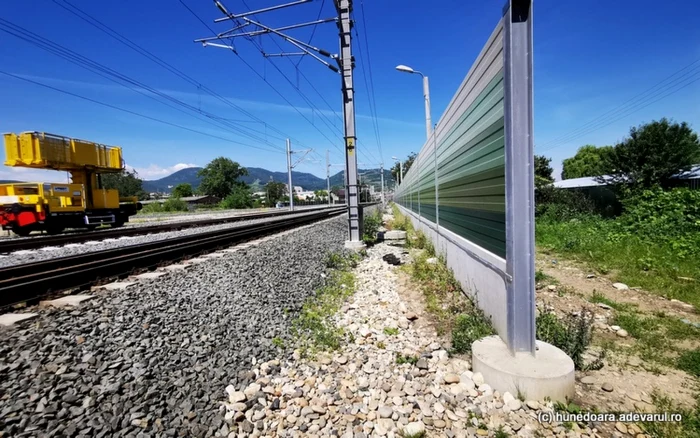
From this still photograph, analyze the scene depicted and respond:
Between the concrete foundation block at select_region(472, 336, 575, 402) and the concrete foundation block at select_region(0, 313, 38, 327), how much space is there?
4.86 m

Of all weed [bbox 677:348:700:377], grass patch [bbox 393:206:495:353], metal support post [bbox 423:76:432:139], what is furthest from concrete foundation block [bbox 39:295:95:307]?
metal support post [bbox 423:76:432:139]

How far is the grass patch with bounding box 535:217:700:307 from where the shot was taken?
5488mm

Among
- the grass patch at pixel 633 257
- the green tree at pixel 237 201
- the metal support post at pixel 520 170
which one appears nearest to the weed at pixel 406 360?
the metal support post at pixel 520 170

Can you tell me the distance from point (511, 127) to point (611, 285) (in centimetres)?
479

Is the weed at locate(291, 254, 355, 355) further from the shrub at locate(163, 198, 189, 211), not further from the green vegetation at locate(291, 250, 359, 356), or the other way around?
the shrub at locate(163, 198, 189, 211)

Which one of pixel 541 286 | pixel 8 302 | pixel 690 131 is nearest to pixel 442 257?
pixel 541 286

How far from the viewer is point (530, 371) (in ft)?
8.64

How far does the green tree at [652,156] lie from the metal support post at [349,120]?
16.6 meters

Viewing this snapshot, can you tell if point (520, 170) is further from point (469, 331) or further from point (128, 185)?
point (128, 185)

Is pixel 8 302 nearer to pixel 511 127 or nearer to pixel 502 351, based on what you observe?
pixel 502 351

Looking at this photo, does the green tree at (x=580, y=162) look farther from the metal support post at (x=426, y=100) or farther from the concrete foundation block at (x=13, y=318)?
the concrete foundation block at (x=13, y=318)

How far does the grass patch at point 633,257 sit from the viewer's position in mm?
5488

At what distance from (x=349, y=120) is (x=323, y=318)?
8057mm

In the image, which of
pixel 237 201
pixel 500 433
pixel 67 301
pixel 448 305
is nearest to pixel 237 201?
pixel 237 201
